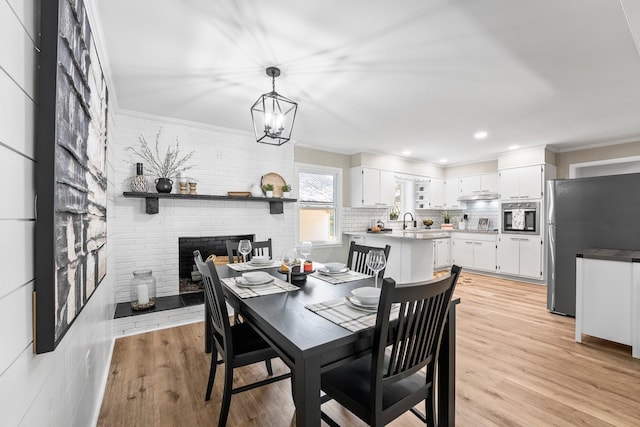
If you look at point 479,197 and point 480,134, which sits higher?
point 480,134

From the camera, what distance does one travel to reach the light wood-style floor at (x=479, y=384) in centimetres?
180

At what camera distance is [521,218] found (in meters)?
5.24

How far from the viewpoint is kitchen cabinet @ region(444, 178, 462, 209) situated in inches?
261

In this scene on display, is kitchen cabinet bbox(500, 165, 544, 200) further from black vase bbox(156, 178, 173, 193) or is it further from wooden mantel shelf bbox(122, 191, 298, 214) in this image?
black vase bbox(156, 178, 173, 193)

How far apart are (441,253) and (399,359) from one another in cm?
549

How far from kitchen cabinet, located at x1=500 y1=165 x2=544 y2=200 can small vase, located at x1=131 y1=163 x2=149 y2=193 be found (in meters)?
5.91

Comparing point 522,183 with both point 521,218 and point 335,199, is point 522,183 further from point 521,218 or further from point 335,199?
point 335,199

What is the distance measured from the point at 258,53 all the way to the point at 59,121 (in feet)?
5.31

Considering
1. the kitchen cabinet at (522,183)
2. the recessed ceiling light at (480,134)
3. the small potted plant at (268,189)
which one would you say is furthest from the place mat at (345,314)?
the kitchen cabinet at (522,183)

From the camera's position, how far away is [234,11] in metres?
1.75

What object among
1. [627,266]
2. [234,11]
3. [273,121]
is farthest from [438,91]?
[627,266]

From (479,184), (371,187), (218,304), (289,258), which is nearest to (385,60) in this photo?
(289,258)

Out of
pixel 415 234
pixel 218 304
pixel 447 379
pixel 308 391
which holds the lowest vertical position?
pixel 447 379

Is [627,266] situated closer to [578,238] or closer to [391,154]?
[578,238]
